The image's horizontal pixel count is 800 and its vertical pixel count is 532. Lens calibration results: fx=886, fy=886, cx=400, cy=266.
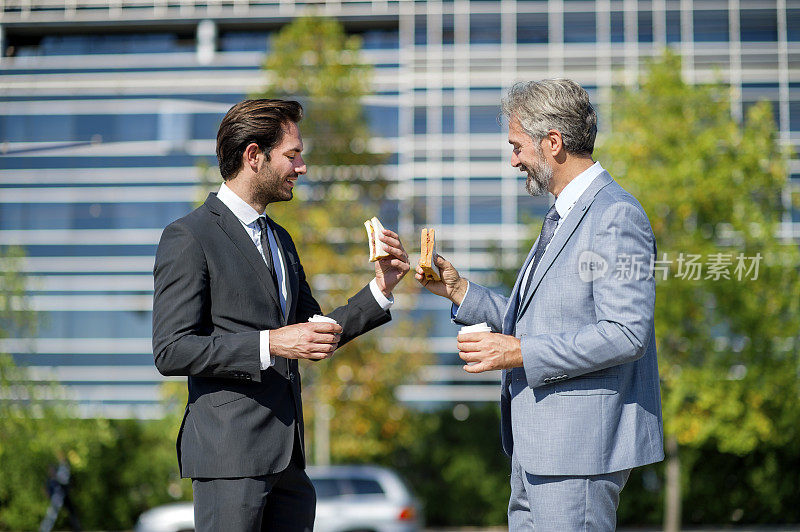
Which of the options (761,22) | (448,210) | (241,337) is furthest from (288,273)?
(761,22)

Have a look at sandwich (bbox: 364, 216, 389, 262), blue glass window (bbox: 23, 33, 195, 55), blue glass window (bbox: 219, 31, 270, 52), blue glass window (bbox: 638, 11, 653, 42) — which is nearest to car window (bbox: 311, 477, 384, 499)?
sandwich (bbox: 364, 216, 389, 262)

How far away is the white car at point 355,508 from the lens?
12.1 m

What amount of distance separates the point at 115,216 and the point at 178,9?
10208 mm

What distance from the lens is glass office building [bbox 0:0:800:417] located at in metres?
40.6

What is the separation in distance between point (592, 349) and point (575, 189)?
2.02ft

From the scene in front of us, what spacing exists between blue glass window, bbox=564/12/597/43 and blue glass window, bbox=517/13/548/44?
1.03 m

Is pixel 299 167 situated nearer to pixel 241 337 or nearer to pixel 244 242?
pixel 244 242

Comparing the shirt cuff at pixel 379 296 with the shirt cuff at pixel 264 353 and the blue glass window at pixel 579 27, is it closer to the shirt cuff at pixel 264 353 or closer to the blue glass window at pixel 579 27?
the shirt cuff at pixel 264 353

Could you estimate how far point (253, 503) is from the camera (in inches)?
112

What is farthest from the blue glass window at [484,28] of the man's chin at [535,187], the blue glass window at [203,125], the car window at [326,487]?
the man's chin at [535,187]

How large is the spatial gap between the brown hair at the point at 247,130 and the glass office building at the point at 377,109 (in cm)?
3659

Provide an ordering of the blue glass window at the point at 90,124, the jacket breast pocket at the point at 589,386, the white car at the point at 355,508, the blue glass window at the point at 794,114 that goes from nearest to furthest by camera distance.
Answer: the jacket breast pocket at the point at 589,386 < the white car at the point at 355,508 < the blue glass window at the point at 90,124 < the blue glass window at the point at 794,114

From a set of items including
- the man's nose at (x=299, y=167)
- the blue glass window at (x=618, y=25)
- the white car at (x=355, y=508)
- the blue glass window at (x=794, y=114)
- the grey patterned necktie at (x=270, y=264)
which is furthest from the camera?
the blue glass window at (x=618, y=25)

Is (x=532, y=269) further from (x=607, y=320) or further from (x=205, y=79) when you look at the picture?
(x=205, y=79)
